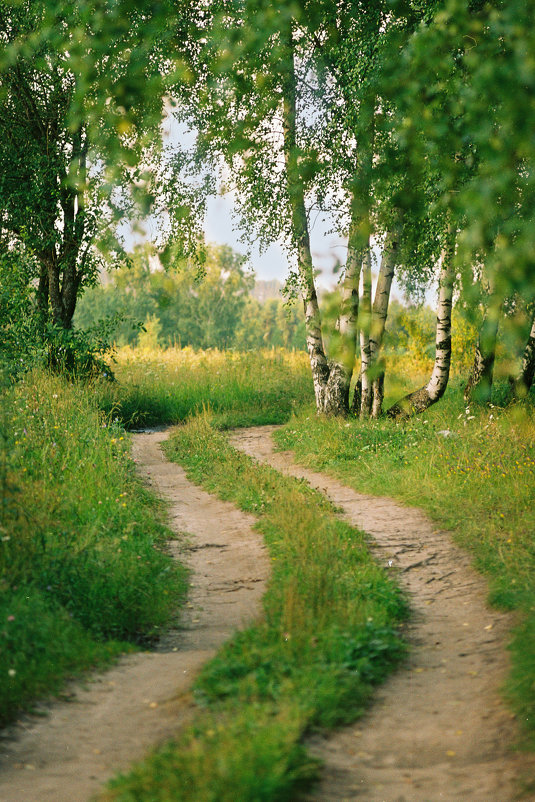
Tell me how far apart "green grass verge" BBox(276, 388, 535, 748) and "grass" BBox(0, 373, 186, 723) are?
2.67 metres

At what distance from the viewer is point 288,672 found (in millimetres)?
4340

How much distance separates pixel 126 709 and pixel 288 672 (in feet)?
3.10

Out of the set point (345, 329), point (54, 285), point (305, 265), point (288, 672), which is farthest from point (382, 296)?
point (288, 672)

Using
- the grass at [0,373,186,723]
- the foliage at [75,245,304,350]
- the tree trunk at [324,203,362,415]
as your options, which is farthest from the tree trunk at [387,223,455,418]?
the foliage at [75,245,304,350]

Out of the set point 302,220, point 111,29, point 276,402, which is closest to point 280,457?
point 302,220

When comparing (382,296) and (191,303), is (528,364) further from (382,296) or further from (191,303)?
(191,303)

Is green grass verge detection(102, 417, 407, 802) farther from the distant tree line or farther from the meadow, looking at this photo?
the distant tree line

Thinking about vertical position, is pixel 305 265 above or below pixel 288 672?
above

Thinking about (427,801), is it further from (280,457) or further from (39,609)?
(280,457)

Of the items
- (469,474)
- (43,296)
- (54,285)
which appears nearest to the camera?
(469,474)

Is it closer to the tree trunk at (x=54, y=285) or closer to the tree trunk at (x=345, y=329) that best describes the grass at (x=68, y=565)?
the tree trunk at (x=345, y=329)

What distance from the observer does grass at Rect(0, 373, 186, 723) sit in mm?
4570

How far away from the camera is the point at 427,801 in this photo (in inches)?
129

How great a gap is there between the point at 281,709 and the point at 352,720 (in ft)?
1.48
